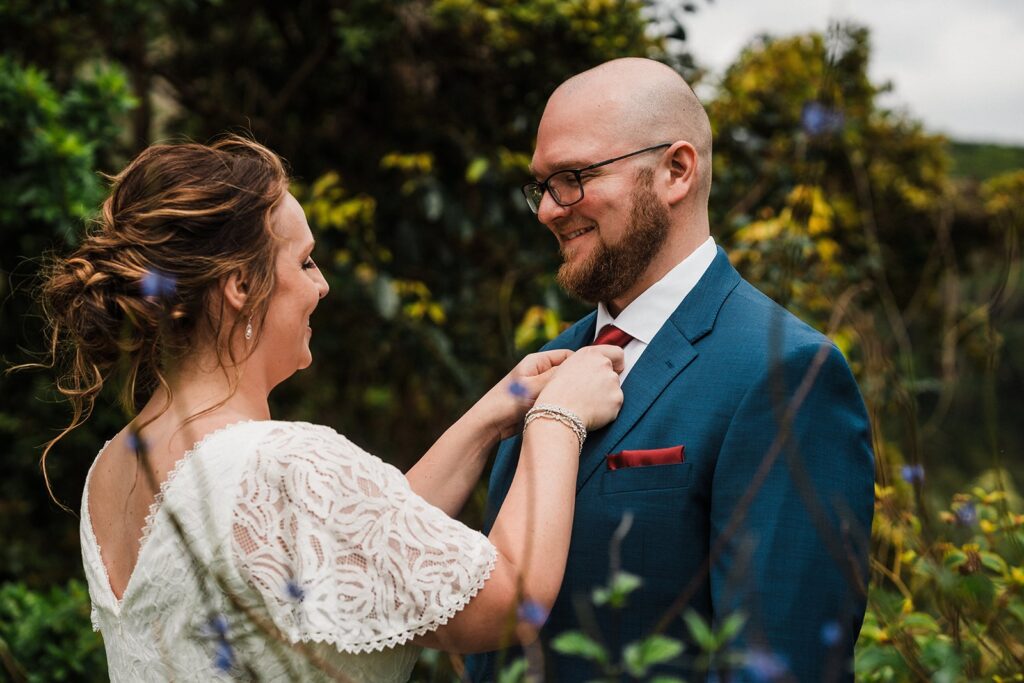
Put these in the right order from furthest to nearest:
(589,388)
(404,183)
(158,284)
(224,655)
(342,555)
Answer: (404,183), (589,388), (158,284), (342,555), (224,655)

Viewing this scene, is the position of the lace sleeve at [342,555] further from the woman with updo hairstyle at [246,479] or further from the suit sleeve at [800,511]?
the suit sleeve at [800,511]

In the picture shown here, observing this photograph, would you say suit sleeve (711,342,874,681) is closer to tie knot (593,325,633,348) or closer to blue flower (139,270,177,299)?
tie knot (593,325,633,348)

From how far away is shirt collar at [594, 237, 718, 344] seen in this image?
2262mm

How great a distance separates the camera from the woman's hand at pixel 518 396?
225 centimetres

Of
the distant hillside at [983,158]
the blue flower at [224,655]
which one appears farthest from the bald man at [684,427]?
the distant hillside at [983,158]

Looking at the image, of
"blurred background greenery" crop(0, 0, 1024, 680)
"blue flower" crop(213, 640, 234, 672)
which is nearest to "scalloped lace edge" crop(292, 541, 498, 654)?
"blue flower" crop(213, 640, 234, 672)

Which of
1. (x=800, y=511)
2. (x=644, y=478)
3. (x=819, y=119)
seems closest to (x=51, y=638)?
(x=644, y=478)

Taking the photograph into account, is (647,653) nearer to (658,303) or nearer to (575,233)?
(658,303)

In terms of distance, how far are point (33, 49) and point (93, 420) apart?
1.90 meters

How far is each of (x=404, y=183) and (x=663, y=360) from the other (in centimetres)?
315

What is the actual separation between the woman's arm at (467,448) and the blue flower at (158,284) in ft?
2.41

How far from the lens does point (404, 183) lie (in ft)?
16.4

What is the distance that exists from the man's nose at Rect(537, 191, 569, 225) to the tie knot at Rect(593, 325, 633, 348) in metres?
0.29

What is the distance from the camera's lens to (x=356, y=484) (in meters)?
1.72
